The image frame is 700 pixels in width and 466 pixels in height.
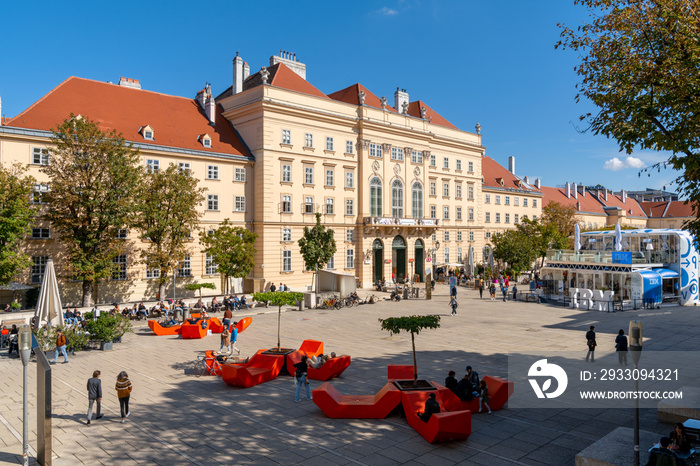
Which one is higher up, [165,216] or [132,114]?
Result: [132,114]

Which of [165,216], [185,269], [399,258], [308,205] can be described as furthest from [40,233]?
[399,258]

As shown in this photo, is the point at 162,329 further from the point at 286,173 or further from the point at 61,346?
the point at 286,173

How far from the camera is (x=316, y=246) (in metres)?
38.6

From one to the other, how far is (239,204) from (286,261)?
6547 millimetres

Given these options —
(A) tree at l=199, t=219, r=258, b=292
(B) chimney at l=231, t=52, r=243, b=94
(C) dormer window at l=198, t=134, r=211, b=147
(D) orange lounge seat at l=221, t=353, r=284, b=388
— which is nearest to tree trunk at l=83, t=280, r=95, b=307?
(A) tree at l=199, t=219, r=258, b=292

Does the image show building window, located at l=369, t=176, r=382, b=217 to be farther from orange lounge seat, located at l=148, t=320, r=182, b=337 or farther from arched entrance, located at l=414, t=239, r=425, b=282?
orange lounge seat, located at l=148, t=320, r=182, b=337

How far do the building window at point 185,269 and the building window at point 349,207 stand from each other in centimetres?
1647

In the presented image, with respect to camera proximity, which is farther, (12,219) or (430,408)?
(12,219)

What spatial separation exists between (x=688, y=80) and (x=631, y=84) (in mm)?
1577

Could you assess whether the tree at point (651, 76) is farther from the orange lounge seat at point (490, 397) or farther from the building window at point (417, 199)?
the building window at point (417, 199)

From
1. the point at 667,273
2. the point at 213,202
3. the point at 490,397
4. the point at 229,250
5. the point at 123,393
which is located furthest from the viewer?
the point at 213,202

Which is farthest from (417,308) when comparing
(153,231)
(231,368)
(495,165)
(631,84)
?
(495,165)

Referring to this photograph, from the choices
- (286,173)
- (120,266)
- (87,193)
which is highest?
(286,173)

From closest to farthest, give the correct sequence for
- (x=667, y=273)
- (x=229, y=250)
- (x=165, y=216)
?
(x=165, y=216) → (x=667, y=273) → (x=229, y=250)
